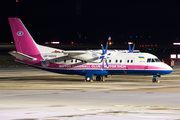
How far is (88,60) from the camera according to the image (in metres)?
41.8

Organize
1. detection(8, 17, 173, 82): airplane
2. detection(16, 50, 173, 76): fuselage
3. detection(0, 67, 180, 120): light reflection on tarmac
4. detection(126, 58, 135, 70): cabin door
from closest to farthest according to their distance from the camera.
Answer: detection(0, 67, 180, 120): light reflection on tarmac
detection(16, 50, 173, 76): fuselage
detection(8, 17, 173, 82): airplane
detection(126, 58, 135, 70): cabin door

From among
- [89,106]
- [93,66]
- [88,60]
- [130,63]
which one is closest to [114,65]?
[130,63]

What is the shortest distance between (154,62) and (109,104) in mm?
18717

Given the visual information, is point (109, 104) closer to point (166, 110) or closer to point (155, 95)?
point (166, 110)

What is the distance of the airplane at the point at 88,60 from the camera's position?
40.9 meters

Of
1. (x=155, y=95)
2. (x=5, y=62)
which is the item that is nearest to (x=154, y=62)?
(x=155, y=95)

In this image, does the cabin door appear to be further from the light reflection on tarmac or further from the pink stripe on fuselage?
the light reflection on tarmac

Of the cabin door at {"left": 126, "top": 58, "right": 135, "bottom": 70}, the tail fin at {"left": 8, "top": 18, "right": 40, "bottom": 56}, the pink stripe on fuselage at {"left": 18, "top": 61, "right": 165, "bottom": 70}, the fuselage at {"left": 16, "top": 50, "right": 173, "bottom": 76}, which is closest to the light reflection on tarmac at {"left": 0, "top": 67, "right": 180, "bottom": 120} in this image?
the fuselage at {"left": 16, "top": 50, "right": 173, "bottom": 76}

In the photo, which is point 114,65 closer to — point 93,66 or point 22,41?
point 93,66

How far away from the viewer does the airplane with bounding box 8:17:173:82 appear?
40.9m

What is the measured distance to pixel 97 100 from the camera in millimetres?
25172

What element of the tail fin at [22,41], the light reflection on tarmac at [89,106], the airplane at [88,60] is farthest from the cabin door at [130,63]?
the light reflection on tarmac at [89,106]

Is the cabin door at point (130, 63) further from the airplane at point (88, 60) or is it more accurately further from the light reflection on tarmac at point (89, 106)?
the light reflection on tarmac at point (89, 106)

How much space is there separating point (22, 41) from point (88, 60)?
8.04 meters
